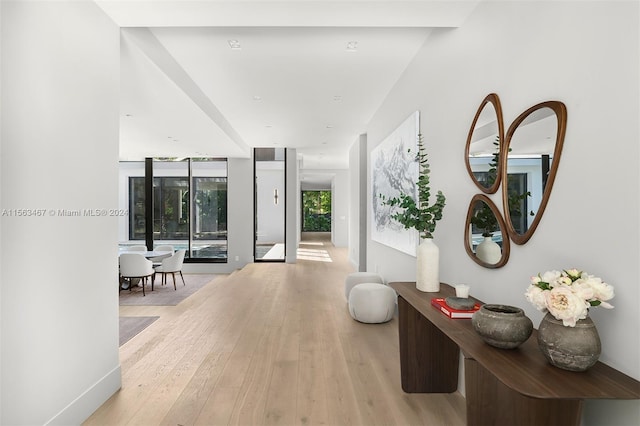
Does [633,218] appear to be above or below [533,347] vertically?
above

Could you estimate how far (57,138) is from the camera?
1.98 meters

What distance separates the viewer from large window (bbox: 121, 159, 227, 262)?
898cm

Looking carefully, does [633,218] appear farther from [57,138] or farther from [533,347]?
[57,138]

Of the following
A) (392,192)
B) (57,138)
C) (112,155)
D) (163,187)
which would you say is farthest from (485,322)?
(163,187)

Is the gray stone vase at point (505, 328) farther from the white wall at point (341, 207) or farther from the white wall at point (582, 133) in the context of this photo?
the white wall at point (341, 207)

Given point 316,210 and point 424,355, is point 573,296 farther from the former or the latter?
point 316,210

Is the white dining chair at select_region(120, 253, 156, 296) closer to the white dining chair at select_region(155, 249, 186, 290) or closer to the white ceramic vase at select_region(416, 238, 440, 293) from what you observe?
the white dining chair at select_region(155, 249, 186, 290)

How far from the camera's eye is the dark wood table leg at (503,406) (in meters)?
1.26

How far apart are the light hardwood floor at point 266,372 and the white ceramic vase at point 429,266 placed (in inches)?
31.3

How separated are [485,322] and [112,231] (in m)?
2.47

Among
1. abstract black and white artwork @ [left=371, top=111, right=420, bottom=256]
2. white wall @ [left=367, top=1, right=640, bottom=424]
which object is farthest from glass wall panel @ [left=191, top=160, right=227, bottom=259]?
white wall @ [left=367, top=1, right=640, bottom=424]

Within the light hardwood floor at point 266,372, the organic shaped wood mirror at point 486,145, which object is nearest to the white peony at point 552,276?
the organic shaped wood mirror at point 486,145

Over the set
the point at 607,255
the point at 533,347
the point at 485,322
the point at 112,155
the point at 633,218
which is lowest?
the point at 533,347

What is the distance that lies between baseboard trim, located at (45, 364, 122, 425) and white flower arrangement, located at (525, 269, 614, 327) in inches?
99.3
